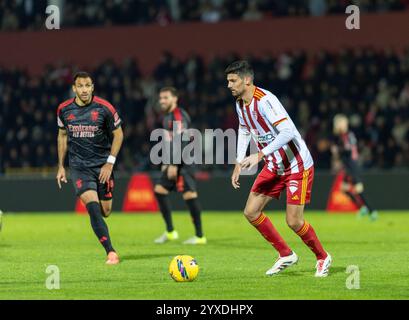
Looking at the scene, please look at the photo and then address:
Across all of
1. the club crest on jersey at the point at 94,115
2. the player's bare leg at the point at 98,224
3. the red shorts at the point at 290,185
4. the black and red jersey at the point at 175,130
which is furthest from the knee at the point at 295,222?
the black and red jersey at the point at 175,130

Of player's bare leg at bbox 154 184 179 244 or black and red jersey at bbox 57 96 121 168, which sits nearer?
black and red jersey at bbox 57 96 121 168

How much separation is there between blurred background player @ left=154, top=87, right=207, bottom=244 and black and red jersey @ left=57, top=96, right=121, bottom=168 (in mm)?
2975

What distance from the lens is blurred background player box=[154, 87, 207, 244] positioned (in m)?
16.7

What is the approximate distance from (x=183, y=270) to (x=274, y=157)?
5.40 feet

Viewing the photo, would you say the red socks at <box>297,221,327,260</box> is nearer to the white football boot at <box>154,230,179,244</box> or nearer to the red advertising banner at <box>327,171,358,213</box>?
the white football boot at <box>154,230,179,244</box>

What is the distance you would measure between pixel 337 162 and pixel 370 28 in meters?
4.94

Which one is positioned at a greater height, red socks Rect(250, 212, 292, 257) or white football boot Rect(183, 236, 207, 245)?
red socks Rect(250, 212, 292, 257)

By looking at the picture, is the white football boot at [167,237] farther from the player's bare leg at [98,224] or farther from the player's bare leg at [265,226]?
the player's bare leg at [265,226]

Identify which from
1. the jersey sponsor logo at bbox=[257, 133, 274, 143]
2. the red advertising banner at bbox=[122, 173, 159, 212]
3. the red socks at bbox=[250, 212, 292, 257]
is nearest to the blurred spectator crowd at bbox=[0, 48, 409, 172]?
the red advertising banner at bbox=[122, 173, 159, 212]

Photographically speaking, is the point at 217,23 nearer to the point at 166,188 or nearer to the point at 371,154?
the point at 371,154

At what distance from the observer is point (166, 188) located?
17.2 meters

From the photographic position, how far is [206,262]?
44.1ft

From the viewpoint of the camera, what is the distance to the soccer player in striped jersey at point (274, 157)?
1136 centimetres

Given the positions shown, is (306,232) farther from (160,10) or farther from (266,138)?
(160,10)
